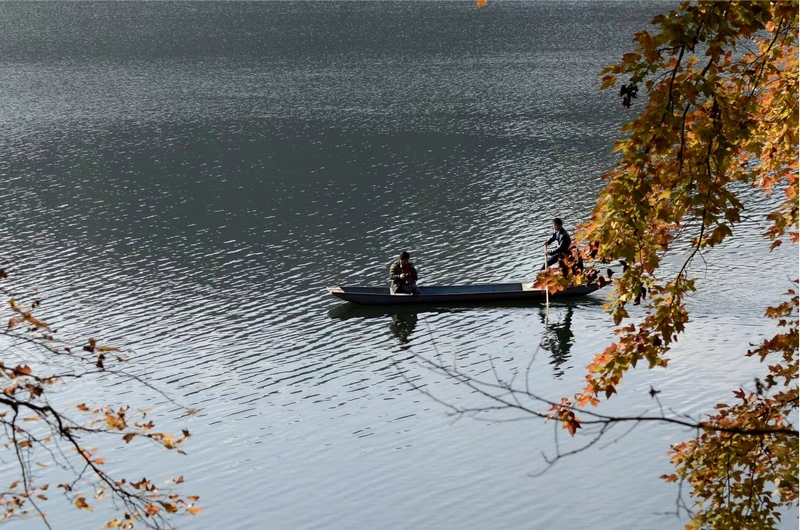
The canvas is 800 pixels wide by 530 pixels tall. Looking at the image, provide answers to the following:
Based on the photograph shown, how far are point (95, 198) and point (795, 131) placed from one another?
31380 mm

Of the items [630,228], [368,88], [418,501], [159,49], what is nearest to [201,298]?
[418,501]

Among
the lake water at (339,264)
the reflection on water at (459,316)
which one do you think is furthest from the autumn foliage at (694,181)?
the reflection on water at (459,316)

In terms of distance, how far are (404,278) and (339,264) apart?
13.6 feet

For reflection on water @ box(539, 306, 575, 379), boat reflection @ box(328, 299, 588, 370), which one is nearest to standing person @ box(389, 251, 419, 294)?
boat reflection @ box(328, 299, 588, 370)

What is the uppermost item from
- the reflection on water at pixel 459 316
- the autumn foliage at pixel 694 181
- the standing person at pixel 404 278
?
the standing person at pixel 404 278

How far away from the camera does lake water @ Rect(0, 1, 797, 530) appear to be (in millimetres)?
18125

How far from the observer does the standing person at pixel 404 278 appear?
26688mm

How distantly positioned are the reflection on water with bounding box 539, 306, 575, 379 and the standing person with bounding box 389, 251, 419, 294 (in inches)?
127

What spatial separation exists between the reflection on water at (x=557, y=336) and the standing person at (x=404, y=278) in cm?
322

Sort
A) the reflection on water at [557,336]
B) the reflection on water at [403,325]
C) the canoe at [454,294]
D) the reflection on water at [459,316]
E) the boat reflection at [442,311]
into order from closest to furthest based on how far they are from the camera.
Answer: the reflection on water at [557,336] → the boat reflection at [442,311] → the reflection on water at [459,316] → the reflection on water at [403,325] → the canoe at [454,294]

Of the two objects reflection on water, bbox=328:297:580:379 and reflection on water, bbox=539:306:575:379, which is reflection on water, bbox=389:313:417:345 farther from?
reflection on water, bbox=539:306:575:379

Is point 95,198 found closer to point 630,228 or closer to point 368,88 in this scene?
point 368,88

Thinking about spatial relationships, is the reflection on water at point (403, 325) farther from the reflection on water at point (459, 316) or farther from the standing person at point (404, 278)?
the standing person at point (404, 278)

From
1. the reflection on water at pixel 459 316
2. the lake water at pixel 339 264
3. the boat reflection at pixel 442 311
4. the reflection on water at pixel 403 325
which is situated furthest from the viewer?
the reflection on water at pixel 403 325
